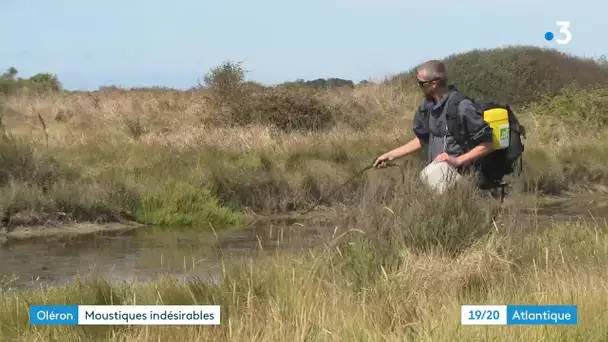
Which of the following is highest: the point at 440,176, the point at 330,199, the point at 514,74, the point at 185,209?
the point at 514,74

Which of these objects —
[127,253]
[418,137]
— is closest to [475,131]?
[418,137]

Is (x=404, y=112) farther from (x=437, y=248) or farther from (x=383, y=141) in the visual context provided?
(x=437, y=248)

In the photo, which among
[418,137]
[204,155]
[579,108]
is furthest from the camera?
[579,108]

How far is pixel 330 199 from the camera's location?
14867mm

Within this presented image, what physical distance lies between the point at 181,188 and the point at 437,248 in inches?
396

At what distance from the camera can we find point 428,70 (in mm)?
7555

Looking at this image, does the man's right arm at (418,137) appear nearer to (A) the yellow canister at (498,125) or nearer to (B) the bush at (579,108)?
(A) the yellow canister at (498,125)

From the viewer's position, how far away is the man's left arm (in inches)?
288

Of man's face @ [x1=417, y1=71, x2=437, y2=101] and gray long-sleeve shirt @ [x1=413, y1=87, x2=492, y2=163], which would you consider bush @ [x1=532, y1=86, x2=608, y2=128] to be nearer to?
gray long-sleeve shirt @ [x1=413, y1=87, x2=492, y2=163]

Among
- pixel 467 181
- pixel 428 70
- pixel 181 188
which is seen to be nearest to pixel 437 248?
pixel 467 181

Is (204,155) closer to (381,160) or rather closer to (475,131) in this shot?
(381,160)

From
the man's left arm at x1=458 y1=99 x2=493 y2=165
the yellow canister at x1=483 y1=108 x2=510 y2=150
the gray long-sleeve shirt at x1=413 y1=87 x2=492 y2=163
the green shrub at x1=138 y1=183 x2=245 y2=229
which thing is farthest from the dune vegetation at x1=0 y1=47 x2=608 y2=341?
the yellow canister at x1=483 y1=108 x2=510 y2=150

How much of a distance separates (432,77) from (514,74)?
2899 centimetres

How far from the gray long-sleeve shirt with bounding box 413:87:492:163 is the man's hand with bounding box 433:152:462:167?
0.28ft
